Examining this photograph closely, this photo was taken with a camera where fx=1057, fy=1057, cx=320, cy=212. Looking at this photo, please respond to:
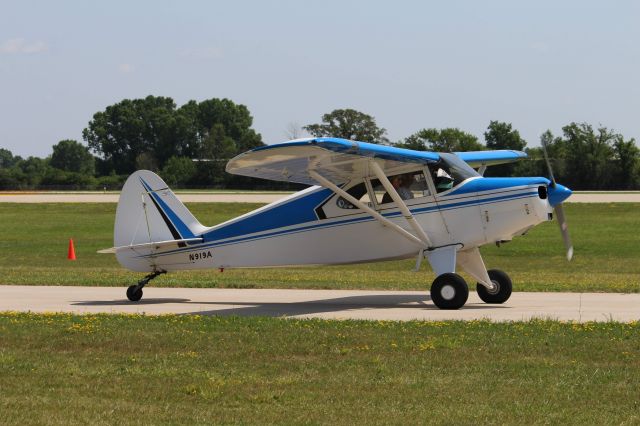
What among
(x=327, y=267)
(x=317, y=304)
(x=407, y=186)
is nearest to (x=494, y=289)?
(x=407, y=186)

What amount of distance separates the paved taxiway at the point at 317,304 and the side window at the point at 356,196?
1694mm

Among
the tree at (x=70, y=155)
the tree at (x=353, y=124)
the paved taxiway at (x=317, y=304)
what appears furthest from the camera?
the tree at (x=70, y=155)

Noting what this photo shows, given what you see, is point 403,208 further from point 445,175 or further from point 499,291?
point 499,291

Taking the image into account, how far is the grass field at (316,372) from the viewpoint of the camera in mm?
9070

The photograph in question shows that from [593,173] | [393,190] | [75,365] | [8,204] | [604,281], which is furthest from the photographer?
[593,173]

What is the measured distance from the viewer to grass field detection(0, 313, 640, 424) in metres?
9.07

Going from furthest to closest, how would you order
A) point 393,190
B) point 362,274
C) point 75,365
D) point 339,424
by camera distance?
1. point 362,274
2. point 393,190
3. point 75,365
4. point 339,424

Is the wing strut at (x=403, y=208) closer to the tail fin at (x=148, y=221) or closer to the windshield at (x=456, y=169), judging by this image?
the windshield at (x=456, y=169)

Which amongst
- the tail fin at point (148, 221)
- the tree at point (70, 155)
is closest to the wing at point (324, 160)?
the tail fin at point (148, 221)

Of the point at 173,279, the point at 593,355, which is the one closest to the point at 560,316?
the point at 593,355

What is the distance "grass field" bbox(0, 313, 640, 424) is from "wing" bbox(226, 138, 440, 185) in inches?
102

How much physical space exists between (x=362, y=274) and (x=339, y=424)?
1787 centimetres

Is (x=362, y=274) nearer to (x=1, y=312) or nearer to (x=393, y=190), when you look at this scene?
(x=393, y=190)

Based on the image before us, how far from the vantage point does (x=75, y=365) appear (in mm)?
11359
